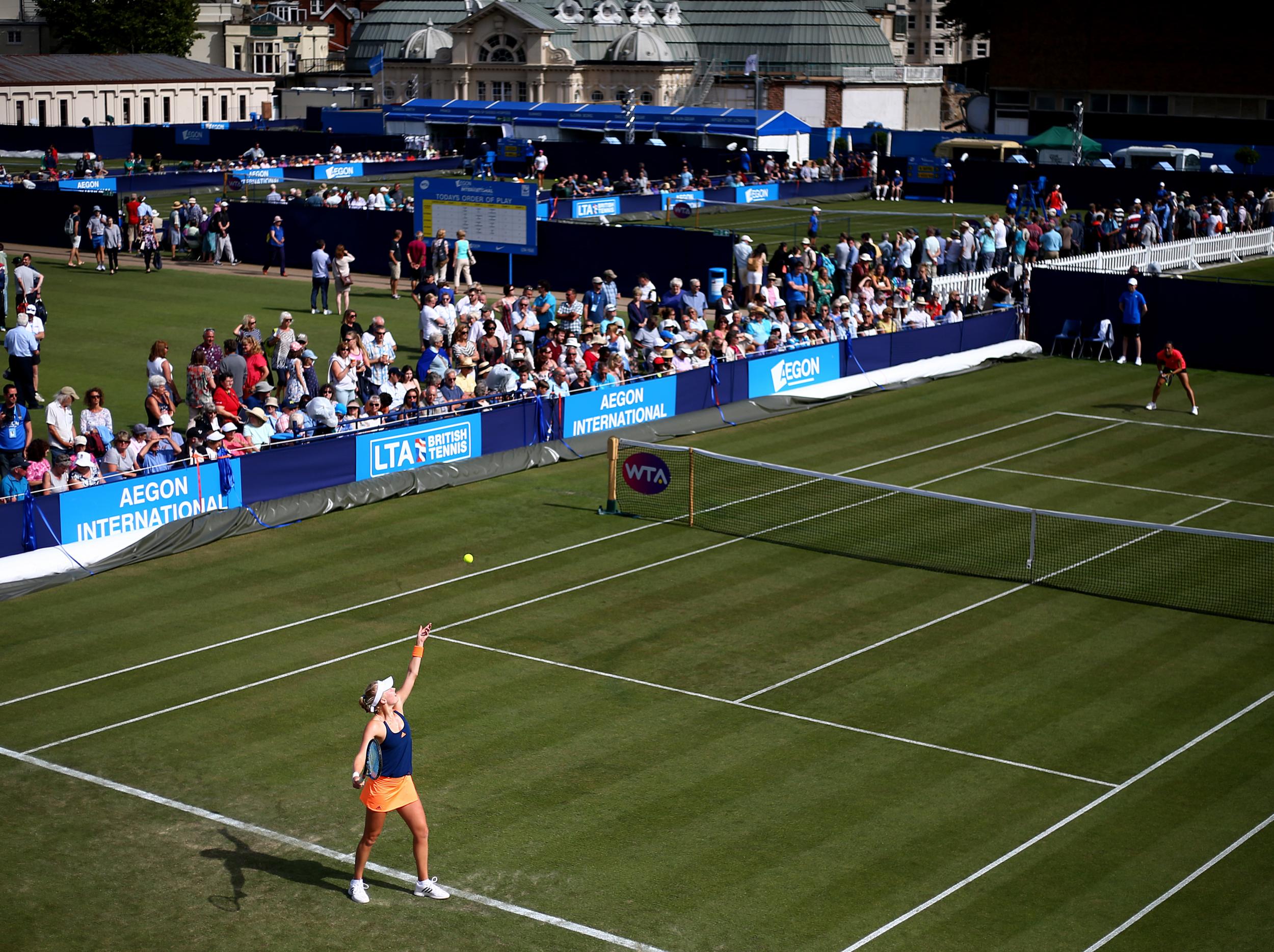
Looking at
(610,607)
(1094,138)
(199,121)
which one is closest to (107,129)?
(199,121)

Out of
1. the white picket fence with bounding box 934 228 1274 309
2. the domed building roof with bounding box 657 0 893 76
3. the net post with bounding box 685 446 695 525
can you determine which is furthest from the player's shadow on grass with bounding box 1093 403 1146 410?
the domed building roof with bounding box 657 0 893 76

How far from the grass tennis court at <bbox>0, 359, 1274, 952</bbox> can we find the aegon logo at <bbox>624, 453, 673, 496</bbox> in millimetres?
822

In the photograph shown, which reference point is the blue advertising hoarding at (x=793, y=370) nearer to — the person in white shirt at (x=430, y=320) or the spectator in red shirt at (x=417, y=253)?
the person in white shirt at (x=430, y=320)

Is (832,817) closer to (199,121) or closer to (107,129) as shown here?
(107,129)

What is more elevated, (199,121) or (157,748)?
(199,121)

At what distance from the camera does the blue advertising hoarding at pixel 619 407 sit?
90.1ft

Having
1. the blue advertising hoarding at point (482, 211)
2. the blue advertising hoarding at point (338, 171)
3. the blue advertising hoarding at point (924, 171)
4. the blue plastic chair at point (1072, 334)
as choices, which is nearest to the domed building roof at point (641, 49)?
the blue advertising hoarding at point (338, 171)

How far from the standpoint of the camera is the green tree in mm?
125125

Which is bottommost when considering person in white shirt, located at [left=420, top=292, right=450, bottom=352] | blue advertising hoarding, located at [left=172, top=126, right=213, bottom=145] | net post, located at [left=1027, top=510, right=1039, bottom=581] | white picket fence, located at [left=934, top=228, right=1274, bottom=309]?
net post, located at [left=1027, top=510, right=1039, bottom=581]

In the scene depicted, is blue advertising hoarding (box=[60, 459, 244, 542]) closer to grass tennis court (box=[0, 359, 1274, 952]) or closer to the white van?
grass tennis court (box=[0, 359, 1274, 952])

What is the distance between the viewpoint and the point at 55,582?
20.3 m

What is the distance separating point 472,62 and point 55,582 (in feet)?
320

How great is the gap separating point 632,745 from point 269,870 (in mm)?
3933

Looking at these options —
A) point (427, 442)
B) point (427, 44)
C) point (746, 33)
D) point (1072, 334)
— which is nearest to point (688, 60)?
point (746, 33)
